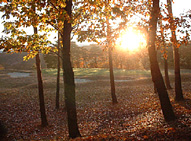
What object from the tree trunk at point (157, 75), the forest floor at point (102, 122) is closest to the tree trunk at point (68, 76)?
the forest floor at point (102, 122)

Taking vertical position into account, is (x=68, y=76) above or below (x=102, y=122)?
above

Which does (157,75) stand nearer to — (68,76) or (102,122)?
(68,76)

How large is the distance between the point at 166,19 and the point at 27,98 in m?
18.2

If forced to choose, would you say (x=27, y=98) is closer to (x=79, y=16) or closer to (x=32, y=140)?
(x=32, y=140)

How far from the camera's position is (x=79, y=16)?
778 centimetres

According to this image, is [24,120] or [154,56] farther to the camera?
[24,120]

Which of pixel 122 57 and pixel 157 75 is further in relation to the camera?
pixel 122 57

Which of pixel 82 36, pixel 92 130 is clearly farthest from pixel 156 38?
pixel 92 130

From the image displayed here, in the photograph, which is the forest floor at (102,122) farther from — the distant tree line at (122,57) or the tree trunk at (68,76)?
the distant tree line at (122,57)

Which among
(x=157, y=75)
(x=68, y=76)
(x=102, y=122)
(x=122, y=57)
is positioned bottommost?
(x=102, y=122)

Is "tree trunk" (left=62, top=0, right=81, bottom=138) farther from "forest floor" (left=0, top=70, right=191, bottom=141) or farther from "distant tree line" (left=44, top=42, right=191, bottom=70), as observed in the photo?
"distant tree line" (left=44, top=42, right=191, bottom=70)

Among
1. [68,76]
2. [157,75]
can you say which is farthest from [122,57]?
[68,76]

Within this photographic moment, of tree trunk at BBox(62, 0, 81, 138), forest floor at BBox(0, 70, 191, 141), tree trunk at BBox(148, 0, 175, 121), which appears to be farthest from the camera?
tree trunk at BBox(148, 0, 175, 121)

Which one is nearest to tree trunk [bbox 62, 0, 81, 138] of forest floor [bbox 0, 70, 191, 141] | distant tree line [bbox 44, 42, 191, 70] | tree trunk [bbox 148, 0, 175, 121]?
forest floor [bbox 0, 70, 191, 141]
